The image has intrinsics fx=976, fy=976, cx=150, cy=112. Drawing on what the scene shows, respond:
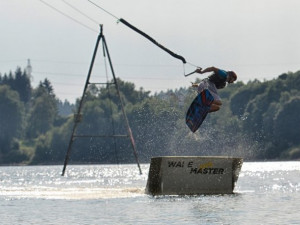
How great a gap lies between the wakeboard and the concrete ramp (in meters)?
5.01

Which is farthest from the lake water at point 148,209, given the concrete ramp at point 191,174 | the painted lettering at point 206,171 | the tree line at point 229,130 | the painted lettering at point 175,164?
the tree line at point 229,130

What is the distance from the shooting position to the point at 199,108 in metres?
41.0

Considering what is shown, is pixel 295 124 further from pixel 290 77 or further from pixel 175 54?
pixel 175 54

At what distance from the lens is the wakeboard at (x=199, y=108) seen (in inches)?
1587

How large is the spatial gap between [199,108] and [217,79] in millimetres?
1664

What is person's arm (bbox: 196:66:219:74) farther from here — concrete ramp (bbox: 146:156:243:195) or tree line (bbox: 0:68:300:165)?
tree line (bbox: 0:68:300:165)

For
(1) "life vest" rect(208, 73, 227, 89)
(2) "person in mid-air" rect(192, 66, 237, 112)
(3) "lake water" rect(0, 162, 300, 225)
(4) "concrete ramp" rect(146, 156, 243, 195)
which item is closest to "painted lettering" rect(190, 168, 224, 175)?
(4) "concrete ramp" rect(146, 156, 243, 195)

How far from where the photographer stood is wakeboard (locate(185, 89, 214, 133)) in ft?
132

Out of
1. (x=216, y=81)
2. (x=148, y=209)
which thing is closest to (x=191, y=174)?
(x=148, y=209)

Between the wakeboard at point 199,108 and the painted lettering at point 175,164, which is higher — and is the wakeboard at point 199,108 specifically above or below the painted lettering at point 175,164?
above

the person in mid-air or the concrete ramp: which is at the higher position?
the person in mid-air

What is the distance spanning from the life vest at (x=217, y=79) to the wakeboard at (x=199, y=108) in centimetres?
52

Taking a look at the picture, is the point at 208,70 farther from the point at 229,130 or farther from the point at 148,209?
the point at 229,130

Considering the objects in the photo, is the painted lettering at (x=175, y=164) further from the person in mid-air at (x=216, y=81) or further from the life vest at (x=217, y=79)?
the life vest at (x=217, y=79)
